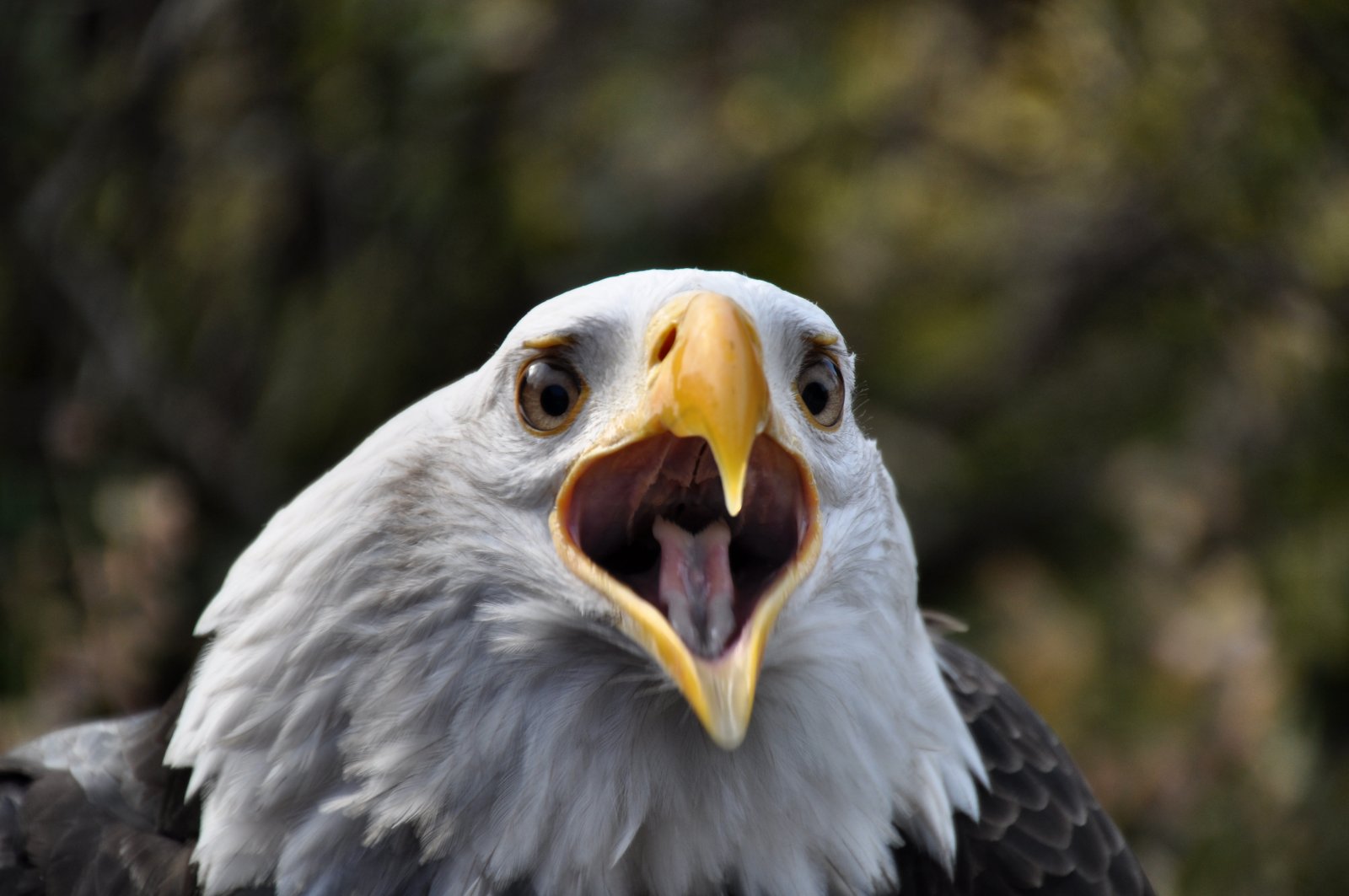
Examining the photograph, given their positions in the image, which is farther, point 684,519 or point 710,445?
point 684,519

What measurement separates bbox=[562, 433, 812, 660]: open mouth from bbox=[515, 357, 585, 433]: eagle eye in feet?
0.30

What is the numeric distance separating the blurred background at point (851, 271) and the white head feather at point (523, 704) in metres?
2.71

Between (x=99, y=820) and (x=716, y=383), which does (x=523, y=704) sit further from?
(x=99, y=820)

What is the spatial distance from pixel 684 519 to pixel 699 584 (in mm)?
174

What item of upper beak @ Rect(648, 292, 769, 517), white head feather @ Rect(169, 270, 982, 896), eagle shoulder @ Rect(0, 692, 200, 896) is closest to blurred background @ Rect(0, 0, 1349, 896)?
eagle shoulder @ Rect(0, 692, 200, 896)

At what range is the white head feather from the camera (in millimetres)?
2004

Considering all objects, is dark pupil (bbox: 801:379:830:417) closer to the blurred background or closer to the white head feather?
the white head feather

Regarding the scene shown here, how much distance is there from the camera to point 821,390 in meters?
2.10

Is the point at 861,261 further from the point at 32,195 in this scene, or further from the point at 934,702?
the point at 934,702

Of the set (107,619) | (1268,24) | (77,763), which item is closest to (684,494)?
(77,763)

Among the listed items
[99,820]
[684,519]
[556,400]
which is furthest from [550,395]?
[99,820]

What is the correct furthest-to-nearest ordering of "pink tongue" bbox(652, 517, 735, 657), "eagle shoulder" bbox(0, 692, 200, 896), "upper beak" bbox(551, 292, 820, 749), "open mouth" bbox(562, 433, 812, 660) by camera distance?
"eagle shoulder" bbox(0, 692, 200, 896) → "open mouth" bbox(562, 433, 812, 660) → "pink tongue" bbox(652, 517, 735, 657) → "upper beak" bbox(551, 292, 820, 749)

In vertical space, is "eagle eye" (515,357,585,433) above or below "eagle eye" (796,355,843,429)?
above

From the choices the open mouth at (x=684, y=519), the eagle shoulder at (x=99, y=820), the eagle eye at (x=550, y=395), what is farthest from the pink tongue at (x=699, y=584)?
the eagle shoulder at (x=99, y=820)
